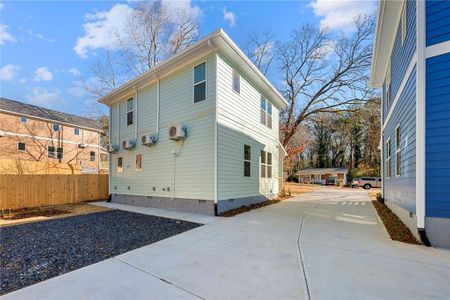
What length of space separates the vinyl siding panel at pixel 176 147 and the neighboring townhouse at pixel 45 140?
10.9 meters

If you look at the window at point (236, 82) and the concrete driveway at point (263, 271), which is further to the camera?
the window at point (236, 82)

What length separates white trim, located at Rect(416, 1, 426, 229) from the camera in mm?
4480

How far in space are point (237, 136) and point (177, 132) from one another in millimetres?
2313

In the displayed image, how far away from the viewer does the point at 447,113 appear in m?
4.34

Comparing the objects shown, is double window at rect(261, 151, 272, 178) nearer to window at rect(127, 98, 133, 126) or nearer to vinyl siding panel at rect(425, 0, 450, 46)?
window at rect(127, 98, 133, 126)

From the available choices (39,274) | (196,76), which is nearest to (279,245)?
(39,274)

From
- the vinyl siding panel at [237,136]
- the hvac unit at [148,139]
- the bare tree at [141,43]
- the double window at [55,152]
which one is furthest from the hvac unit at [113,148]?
the double window at [55,152]

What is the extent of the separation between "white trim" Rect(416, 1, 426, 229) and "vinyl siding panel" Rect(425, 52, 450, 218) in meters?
0.07

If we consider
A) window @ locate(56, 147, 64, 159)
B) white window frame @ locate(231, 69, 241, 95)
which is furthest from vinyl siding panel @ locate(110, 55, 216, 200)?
window @ locate(56, 147, 64, 159)

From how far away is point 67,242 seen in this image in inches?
189

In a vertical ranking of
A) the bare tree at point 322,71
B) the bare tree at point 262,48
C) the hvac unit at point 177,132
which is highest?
the bare tree at point 262,48

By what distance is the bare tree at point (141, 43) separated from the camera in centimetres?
1928

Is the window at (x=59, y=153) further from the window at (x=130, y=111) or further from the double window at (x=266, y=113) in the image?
the double window at (x=266, y=113)

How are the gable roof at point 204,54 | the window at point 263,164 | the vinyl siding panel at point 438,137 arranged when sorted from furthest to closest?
the window at point 263,164, the gable roof at point 204,54, the vinyl siding panel at point 438,137
